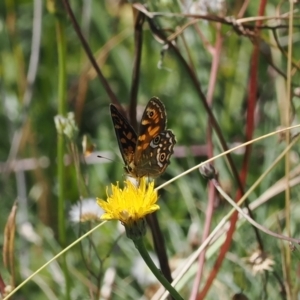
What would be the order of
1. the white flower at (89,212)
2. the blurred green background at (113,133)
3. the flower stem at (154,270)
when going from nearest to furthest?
1. the flower stem at (154,270)
2. the white flower at (89,212)
3. the blurred green background at (113,133)

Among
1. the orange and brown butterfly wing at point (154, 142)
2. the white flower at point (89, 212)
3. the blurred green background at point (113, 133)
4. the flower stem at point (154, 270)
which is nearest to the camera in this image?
the flower stem at point (154, 270)

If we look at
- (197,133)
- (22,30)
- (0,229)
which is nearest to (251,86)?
(197,133)

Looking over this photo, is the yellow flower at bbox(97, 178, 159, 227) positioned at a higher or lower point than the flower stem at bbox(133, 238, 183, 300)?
higher

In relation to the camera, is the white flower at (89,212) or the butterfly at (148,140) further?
the white flower at (89,212)

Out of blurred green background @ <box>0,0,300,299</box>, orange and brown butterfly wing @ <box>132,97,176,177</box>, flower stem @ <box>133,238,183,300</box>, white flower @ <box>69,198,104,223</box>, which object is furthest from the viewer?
blurred green background @ <box>0,0,300,299</box>

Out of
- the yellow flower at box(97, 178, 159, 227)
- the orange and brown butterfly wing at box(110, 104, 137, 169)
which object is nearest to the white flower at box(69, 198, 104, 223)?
the orange and brown butterfly wing at box(110, 104, 137, 169)

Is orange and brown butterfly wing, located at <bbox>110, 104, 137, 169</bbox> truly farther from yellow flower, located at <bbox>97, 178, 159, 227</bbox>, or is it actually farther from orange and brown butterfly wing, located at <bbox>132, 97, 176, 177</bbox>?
yellow flower, located at <bbox>97, 178, 159, 227</bbox>

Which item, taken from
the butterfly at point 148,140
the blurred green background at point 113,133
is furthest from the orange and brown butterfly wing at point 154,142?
the blurred green background at point 113,133

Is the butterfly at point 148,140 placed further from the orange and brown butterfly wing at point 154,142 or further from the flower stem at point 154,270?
the flower stem at point 154,270
